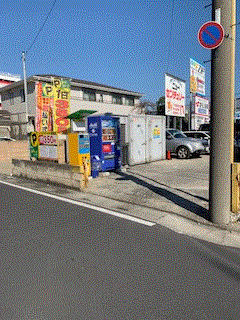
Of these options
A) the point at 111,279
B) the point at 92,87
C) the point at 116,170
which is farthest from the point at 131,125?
the point at 92,87

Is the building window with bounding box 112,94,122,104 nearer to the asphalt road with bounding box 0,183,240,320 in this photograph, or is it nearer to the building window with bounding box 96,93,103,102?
the building window with bounding box 96,93,103,102

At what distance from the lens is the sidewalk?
4770 mm

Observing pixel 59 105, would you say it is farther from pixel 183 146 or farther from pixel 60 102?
pixel 183 146

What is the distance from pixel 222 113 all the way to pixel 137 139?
7586 millimetres

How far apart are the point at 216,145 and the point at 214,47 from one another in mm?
1688

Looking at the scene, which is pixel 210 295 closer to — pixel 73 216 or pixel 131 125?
pixel 73 216

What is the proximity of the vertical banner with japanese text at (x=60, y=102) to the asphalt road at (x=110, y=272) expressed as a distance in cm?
1139

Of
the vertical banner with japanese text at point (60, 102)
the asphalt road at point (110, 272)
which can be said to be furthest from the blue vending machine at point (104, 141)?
the vertical banner with japanese text at point (60, 102)

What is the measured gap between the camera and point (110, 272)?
3.28m

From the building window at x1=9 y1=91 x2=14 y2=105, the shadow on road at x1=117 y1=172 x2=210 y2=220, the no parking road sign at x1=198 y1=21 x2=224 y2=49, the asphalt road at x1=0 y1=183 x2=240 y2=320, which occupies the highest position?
the building window at x1=9 y1=91 x2=14 y2=105

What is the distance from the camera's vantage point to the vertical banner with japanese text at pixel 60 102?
1577 centimetres

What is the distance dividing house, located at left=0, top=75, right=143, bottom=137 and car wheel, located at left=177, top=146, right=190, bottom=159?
22.1ft

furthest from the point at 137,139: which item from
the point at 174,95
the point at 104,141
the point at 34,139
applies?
the point at 174,95

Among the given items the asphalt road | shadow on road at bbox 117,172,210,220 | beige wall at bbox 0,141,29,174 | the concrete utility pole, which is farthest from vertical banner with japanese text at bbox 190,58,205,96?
the asphalt road
